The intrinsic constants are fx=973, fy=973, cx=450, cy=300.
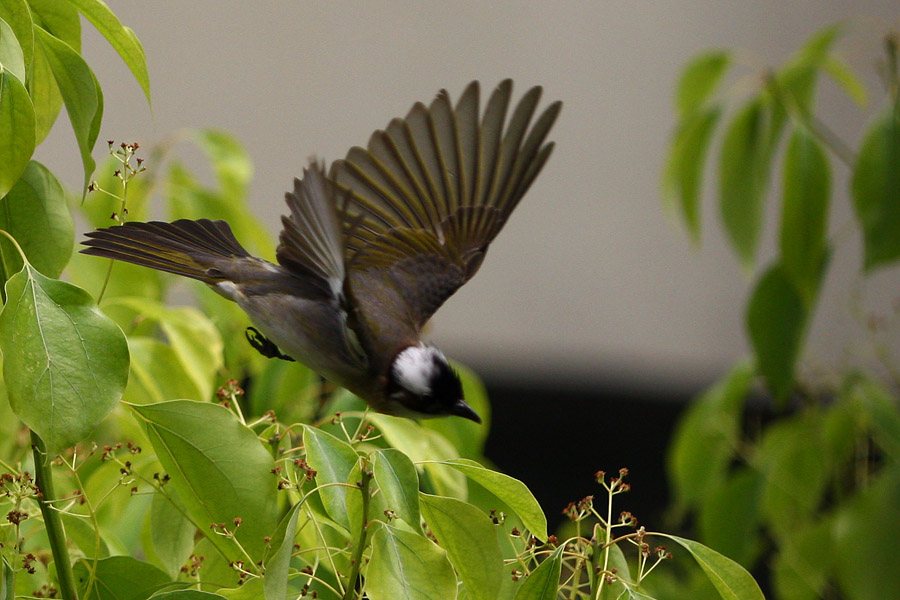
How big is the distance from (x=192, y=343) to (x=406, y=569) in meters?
0.30

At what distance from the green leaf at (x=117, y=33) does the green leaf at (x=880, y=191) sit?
2.72 feet

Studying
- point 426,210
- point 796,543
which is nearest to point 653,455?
point 796,543

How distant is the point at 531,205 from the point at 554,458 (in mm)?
765

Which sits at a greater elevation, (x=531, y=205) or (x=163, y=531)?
(x=163, y=531)

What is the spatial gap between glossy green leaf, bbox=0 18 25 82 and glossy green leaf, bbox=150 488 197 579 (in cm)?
21

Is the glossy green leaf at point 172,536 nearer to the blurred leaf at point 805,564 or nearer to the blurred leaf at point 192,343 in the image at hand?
the blurred leaf at point 192,343

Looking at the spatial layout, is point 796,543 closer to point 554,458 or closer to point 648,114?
point 554,458

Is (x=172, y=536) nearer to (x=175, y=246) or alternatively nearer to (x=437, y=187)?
(x=175, y=246)

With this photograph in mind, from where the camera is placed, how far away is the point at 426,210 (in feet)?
2.09

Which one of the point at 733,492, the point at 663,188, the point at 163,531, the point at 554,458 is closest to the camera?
the point at 163,531

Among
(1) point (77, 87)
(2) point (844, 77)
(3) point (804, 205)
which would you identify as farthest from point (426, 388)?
(2) point (844, 77)

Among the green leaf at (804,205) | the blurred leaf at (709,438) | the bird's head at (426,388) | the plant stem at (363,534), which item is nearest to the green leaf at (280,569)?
the plant stem at (363,534)

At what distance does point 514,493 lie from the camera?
16.4 inches

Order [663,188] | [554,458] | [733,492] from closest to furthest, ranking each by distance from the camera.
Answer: [733,492]
[663,188]
[554,458]
